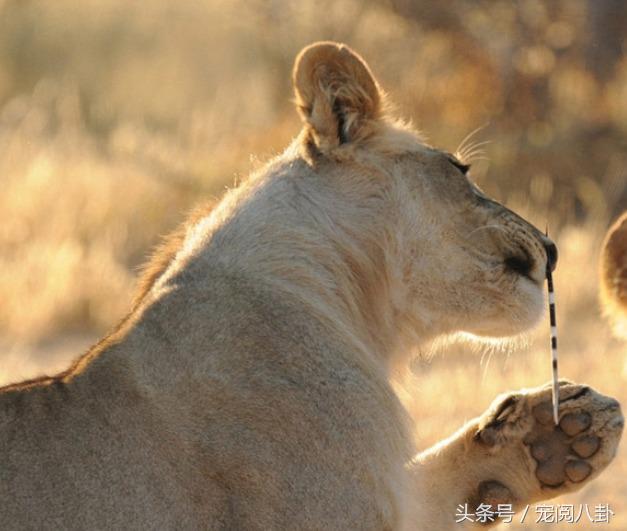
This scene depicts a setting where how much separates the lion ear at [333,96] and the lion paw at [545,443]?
0.92 meters

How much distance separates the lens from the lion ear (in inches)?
157

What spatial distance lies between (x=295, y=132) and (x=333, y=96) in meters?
9.75

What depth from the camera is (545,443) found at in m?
4.28

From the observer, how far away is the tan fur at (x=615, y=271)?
5.60 meters

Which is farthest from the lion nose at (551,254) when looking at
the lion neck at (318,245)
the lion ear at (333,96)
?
the lion ear at (333,96)

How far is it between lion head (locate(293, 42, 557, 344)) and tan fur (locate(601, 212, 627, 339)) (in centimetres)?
161

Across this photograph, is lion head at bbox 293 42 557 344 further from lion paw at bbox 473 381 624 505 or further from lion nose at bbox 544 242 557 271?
lion paw at bbox 473 381 624 505

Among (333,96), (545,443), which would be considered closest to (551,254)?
(545,443)

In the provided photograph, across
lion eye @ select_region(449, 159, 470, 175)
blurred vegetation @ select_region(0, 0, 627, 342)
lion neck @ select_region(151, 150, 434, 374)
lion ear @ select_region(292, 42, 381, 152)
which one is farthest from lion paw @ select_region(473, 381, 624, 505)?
blurred vegetation @ select_region(0, 0, 627, 342)

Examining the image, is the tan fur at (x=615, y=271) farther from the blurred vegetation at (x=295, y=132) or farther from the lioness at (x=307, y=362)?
the blurred vegetation at (x=295, y=132)

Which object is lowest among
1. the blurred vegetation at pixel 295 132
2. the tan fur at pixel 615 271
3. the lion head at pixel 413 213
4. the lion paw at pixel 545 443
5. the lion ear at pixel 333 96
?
the lion paw at pixel 545 443

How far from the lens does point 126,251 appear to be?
10.7 meters

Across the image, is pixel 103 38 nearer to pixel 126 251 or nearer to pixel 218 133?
pixel 218 133

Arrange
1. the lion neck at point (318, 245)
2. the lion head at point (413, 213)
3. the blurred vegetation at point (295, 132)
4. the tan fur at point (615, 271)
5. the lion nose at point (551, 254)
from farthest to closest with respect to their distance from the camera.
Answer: the blurred vegetation at point (295, 132) → the tan fur at point (615, 271) → the lion nose at point (551, 254) → the lion head at point (413, 213) → the lion neck at point (318, 245)
